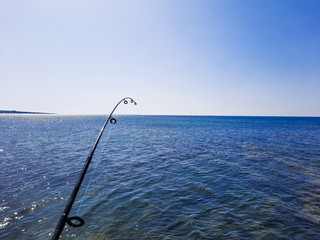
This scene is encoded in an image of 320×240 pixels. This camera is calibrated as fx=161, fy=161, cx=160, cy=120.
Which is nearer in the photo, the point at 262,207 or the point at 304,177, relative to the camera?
the point at 262,207

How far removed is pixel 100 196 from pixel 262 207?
8402 millimetres

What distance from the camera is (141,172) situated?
1291 cm

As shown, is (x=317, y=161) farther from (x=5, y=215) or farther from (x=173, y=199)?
(x=5, y=215)

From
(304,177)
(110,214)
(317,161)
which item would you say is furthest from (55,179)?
(317,161)

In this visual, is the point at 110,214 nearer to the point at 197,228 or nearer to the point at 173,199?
the point at 173,199

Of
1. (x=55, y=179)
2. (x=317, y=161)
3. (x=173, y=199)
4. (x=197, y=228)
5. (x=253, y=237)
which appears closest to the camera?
(x=253, y=237)

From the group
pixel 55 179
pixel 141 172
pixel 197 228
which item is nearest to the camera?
pixel 197 228

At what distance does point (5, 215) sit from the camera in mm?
7145

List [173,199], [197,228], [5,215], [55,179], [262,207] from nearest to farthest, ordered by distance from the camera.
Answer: [197,228]
[5,215]
[262,207]
[173,199]
[55,179]

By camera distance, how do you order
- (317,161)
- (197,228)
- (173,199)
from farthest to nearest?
(317,161) → (173,199) → (197,228)

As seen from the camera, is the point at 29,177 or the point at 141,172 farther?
the point at 141,172

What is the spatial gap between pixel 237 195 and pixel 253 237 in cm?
332

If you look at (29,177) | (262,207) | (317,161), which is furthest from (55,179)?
(317,161)

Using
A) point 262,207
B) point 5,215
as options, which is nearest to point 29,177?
point 5,215
